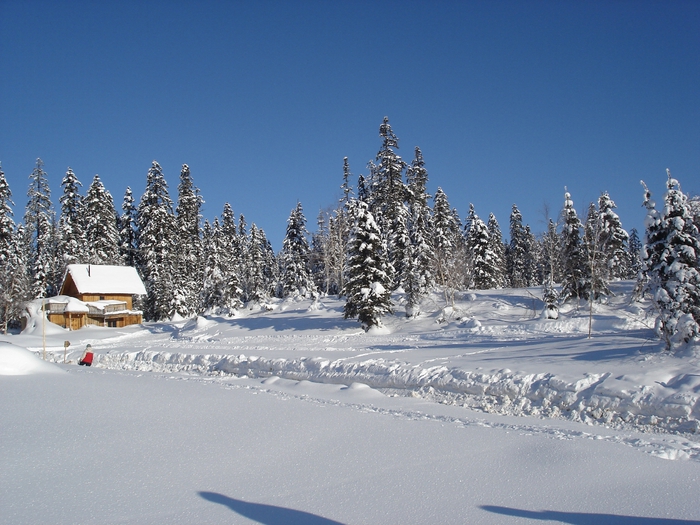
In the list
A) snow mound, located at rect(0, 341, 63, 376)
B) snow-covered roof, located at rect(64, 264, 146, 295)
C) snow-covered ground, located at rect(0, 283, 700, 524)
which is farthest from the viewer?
snow-covered roof, located at rect(64, 264, 146, 295)

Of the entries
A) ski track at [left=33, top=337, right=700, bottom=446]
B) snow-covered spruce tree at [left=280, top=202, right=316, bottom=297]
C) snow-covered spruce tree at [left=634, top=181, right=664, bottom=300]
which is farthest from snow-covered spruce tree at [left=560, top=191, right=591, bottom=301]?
snow-covered spruce tree at [left=280, top=202, right=316, bottom=297]

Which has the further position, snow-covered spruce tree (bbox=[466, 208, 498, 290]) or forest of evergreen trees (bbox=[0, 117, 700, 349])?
snow-covered spruce tree (bbox=[466, 208, 498, 290])

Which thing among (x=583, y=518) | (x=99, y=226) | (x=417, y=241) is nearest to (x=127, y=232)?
(x=99, y=226)

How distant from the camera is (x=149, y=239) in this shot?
5328cm

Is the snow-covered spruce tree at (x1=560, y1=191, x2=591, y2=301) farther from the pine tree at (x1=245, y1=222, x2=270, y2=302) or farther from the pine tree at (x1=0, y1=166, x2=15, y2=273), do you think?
the pine tree at (x1=0, y1=166, x2=15, y2=273)

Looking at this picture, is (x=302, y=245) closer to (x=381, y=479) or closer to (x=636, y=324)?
(x=636, y=324)

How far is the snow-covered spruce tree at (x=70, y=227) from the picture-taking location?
171 feet

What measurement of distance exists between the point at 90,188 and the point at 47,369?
153 ft

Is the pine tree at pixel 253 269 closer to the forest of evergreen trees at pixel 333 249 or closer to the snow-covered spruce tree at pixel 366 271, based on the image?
the forest of evergreen trees at pixel 333 249

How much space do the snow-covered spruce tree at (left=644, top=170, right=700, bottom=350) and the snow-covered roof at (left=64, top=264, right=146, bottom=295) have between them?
1895 inches

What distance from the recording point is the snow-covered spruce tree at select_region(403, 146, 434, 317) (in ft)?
110

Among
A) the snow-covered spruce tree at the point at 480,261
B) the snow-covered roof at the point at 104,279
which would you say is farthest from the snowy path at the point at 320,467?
the snow-covered spruce tree at the point at 480,261

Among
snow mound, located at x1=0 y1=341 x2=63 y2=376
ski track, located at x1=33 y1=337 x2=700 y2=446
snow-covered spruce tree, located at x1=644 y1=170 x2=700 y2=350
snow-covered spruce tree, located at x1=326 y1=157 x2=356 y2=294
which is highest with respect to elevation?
snow-covered spruce tree, located at x1=326 y1=157 x2=356 y2=294

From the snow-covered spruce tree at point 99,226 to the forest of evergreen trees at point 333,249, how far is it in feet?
0.45
